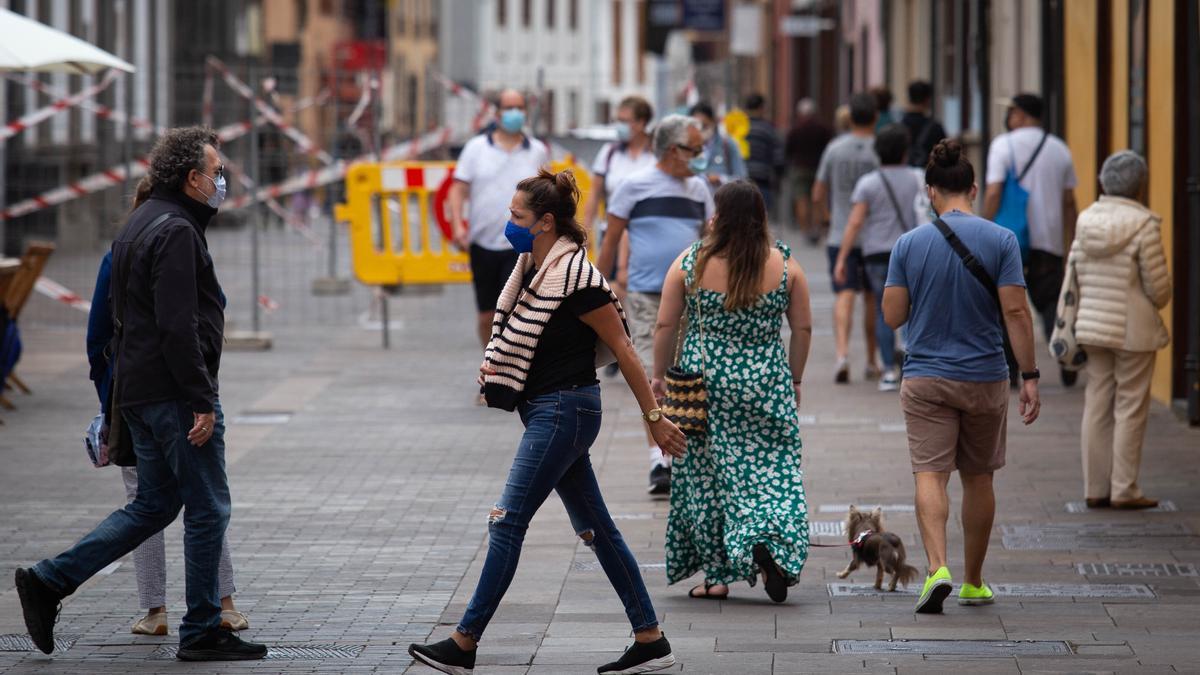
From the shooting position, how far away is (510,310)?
6965 mm

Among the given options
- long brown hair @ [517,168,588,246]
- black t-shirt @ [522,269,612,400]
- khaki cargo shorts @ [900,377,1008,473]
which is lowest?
khaki cargo shorts @ [900,377,1008,473]

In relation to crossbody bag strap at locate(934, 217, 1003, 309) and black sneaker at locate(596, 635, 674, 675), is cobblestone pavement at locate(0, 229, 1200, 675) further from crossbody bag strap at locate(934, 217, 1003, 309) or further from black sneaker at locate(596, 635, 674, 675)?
crossbody bag strap at locate(934, 217, 1003, 309)

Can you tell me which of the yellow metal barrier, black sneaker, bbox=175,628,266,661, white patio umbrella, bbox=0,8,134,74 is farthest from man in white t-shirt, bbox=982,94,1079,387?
black sneaker, bbox=175,628,266,661

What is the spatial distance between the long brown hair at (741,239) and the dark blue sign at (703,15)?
113 feet

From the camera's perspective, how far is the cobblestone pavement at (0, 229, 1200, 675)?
23.8 ft

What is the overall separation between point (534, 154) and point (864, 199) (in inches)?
83.5

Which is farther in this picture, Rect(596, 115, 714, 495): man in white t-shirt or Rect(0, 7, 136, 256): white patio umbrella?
Rect(0, 7, 136, 256): white patio umbrella

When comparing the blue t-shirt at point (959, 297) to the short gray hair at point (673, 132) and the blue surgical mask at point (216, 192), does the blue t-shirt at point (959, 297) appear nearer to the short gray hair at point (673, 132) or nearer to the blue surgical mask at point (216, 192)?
the blue surgical mask at point (216, 192)

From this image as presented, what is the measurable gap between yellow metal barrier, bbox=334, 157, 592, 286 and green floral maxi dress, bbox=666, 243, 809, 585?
32.0 feet

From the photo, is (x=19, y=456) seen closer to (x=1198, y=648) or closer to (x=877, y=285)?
(x=877, y=285)

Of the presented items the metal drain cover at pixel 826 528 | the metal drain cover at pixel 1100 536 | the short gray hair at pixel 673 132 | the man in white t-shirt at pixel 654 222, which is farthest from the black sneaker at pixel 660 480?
the metal drain cover at pixel 1100 536

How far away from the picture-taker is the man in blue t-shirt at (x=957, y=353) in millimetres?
7938

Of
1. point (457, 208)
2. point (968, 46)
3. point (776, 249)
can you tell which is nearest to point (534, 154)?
point (457, 208)

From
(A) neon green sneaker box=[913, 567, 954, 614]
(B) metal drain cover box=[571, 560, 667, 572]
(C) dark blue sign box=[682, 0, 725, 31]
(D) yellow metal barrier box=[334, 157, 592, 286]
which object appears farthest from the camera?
(C) dark blue sign box=[682, 0, 725, 31]
